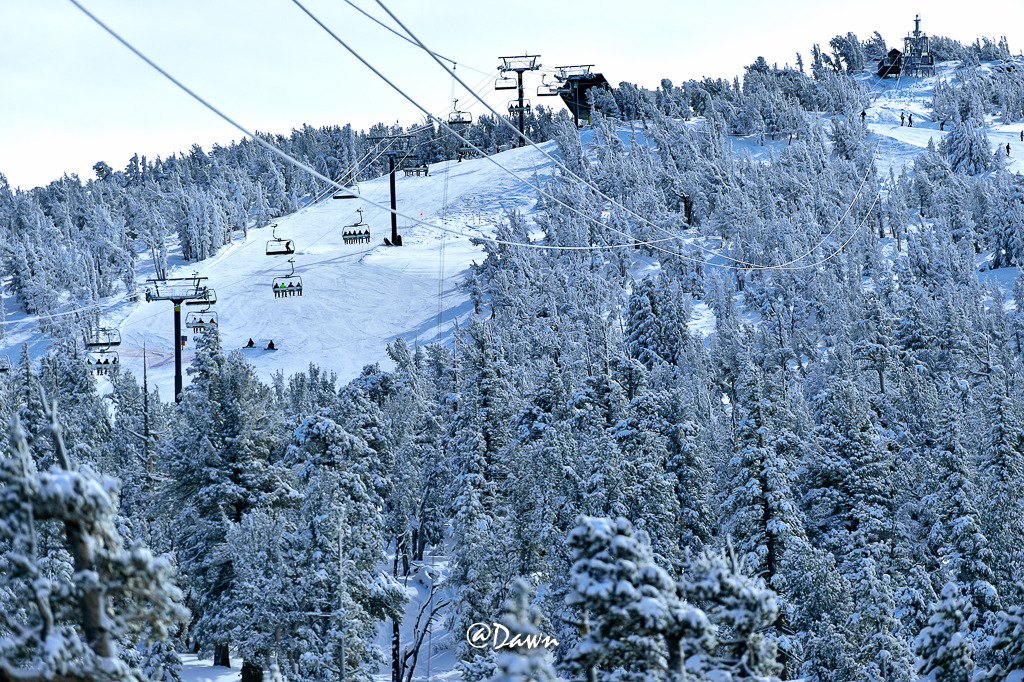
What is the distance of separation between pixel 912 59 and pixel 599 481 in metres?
162

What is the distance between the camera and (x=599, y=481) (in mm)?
32344

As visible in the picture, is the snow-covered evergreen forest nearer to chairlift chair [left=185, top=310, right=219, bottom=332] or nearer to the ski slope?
chairlift chair [left=185, top=310, right=219, bottom=332]

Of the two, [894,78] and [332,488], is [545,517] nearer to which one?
[332,488]

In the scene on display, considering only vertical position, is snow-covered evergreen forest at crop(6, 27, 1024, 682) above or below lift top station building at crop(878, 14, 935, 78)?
below

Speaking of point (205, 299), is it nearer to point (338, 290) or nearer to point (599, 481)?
point (599, 481)

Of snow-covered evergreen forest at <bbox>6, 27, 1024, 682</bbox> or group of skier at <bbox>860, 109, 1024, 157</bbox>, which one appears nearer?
snow-covered evergreen forest at <bbox>6, 27, 1024, 682</bbox>

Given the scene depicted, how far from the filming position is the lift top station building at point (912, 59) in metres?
172

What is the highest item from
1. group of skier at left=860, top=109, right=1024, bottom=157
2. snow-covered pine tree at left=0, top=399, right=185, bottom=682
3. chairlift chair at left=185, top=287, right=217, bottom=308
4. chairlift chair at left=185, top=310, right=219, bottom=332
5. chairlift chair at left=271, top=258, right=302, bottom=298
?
group of skier at left=860, top=109, right=1024, bottom=157

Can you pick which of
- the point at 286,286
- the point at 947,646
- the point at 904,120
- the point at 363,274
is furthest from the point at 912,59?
the point at 947,646

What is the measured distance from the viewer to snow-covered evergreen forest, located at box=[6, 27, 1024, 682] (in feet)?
32.4

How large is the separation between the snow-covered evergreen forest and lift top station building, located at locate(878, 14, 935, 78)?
6665 cm

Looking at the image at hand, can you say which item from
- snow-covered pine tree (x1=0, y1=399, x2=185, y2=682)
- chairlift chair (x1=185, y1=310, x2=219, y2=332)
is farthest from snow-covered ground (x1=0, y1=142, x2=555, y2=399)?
snow-covered pine tree (x1=0, y1=399, x2=185, y2=682)

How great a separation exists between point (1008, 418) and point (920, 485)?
155 inches

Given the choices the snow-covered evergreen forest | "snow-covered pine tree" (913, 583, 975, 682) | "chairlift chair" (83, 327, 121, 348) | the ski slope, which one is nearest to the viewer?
the snow-covered evergreen forest
